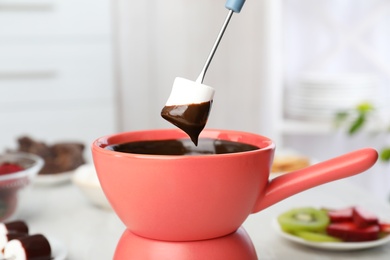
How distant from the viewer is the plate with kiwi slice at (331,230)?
681 millimetres

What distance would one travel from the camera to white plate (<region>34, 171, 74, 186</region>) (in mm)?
1028

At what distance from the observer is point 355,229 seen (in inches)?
27.5

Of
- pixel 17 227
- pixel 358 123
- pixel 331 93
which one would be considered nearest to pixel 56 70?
pixel 331 93

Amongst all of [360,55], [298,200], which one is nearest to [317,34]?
[360,55]

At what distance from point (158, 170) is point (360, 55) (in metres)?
1.98

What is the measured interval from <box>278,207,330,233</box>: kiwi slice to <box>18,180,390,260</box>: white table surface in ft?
0.07

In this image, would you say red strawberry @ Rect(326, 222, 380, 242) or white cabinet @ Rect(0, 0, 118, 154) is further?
white cabinet @ Rect(0, 0, 118, 154)

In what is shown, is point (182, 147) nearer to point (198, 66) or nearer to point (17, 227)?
point (17, 227)

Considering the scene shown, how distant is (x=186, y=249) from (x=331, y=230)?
243 mm

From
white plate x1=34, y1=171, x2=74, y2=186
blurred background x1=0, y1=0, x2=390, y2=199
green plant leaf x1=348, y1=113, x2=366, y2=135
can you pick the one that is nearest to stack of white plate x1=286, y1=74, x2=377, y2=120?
blurred background x1=0, y1=0, x2=390, y2=199

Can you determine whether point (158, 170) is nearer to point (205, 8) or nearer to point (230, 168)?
point (230, 168)

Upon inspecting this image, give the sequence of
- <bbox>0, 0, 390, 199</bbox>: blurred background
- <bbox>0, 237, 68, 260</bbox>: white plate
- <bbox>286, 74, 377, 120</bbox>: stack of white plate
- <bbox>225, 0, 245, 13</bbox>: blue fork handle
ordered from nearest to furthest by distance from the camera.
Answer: <bbox>225, 0, 245, 13</bbox>: blue fork handle, <bbox>0, 237, 68, 260</bbox>: white plate, <bbox>286, 74, 377, 120</bbox>: stack of white plate, <bbox>0, 0, 390, 199</bbox>: blurred background

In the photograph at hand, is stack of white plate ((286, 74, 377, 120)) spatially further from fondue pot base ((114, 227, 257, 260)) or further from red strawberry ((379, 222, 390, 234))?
fondue pot base ((114, 227, 257, 260))

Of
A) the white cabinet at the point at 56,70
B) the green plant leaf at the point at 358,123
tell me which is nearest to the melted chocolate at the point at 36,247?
the green plant leaf at the point at 358,123
